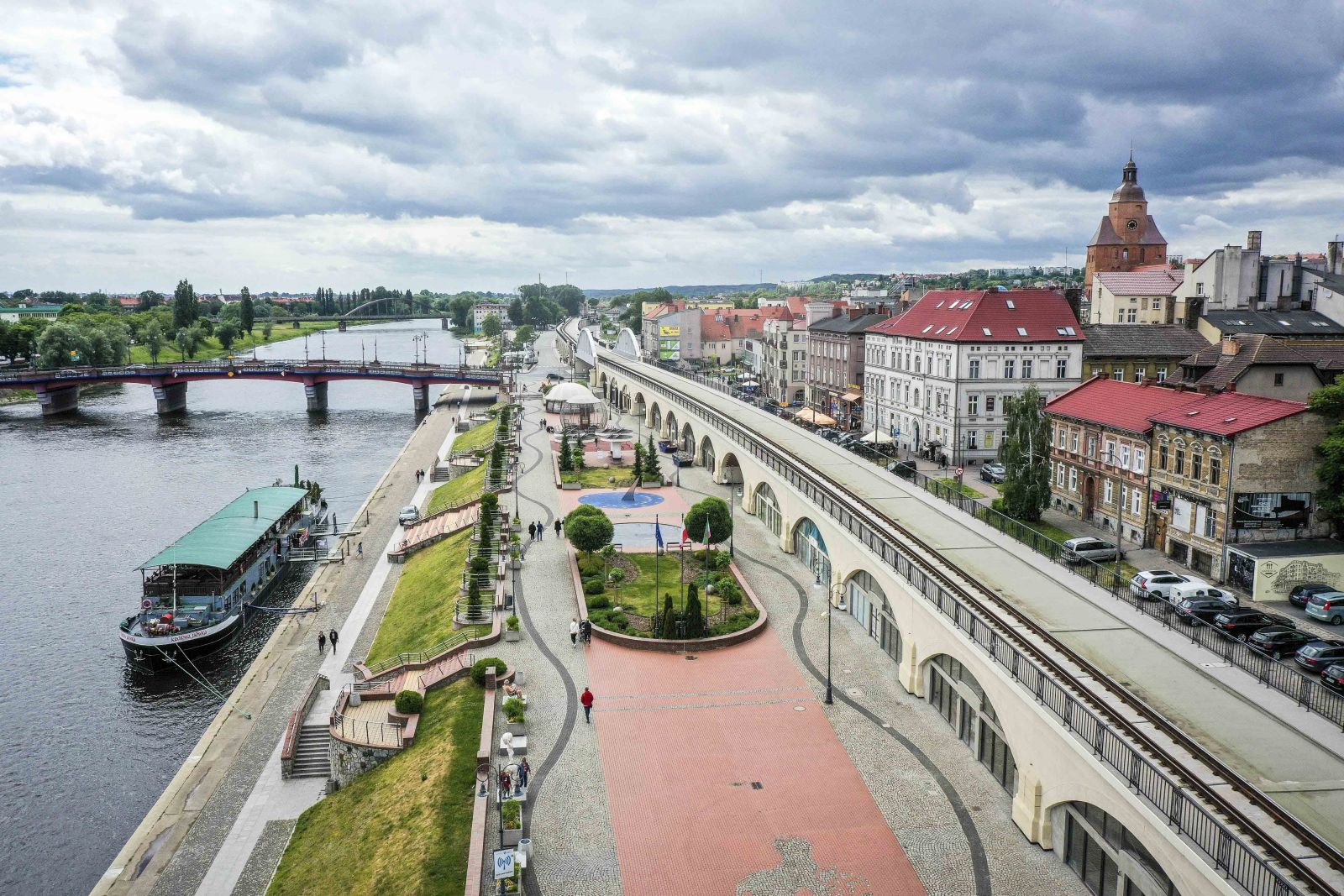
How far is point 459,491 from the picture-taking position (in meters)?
65.4

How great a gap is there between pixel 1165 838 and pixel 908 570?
13.7 m

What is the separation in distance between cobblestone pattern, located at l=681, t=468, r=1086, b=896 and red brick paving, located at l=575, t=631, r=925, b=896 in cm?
53

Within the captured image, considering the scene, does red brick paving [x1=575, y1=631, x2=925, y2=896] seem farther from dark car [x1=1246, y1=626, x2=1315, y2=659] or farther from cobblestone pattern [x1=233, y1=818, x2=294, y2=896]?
dark car [x1=1246, y1=626, x2=1315, y2=659]

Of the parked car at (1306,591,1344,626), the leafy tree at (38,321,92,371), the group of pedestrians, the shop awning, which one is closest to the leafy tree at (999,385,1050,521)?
the parked car at (1306,591,1344,626)

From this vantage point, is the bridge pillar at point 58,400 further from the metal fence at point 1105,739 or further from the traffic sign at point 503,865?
the traffic sign at point 503,865

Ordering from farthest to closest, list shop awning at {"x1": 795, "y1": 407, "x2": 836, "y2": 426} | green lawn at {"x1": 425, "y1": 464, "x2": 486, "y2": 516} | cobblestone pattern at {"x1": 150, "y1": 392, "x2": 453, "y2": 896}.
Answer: shop awning at {"x1": 795, "y1": 407, "x2": 836, "y2": 426}, green lawn at {"x1": 425, "y1": 464, "x2": 486, "y2": 516}, cobblestone pattern at {"x1": 150, "y1": 392, "x2": 453, "y2": 896}

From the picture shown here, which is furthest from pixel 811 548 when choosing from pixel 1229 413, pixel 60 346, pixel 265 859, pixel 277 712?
pixel 60 346

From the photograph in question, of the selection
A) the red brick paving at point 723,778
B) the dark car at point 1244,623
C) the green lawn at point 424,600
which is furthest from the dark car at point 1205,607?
the green lawn at point 424,600

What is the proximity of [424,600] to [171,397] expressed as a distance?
88.9m

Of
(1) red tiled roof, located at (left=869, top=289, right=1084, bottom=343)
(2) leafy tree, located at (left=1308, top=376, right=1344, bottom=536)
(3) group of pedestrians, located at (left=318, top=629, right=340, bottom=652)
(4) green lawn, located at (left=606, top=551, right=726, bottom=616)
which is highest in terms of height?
(1) red tiled roof, located at (left=869, top=289, right=1084, bottom=343)

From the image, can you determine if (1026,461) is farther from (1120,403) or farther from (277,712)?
(277,712)

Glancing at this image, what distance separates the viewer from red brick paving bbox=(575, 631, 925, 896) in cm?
2103

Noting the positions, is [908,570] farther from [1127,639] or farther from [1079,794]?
[1079,794]

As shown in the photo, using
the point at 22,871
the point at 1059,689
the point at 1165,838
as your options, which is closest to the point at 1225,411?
the point at 1059,689
